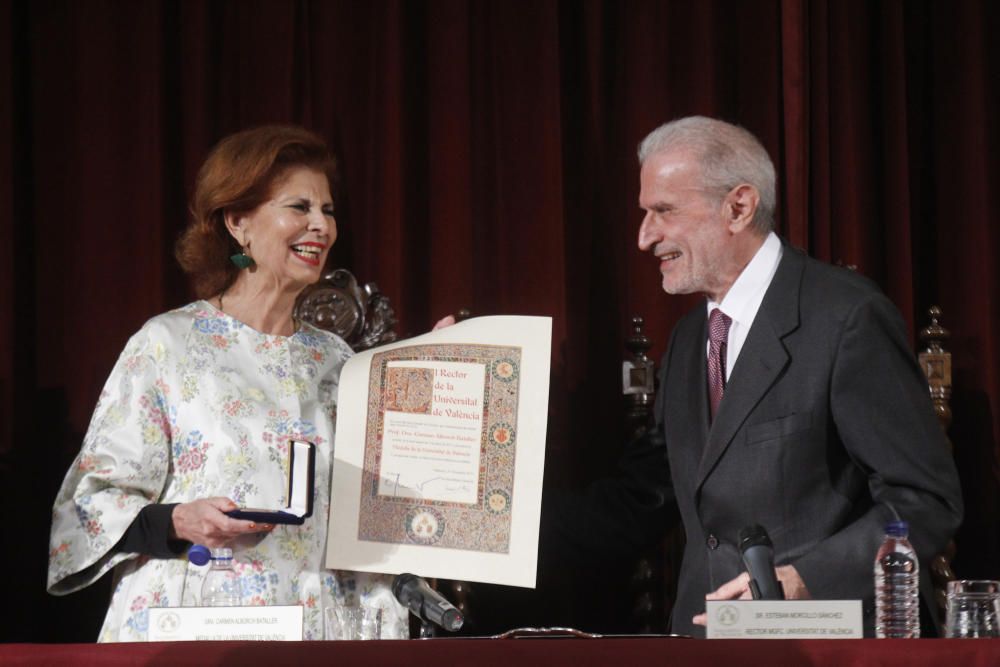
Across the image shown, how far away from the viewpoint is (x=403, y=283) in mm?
3213

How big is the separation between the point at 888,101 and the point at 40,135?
220 centimetres

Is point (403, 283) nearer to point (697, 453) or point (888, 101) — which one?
point (697, 453)

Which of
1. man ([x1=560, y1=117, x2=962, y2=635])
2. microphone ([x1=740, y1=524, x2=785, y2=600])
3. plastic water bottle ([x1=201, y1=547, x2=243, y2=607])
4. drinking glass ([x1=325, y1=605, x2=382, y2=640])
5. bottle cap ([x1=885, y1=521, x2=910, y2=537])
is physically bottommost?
drinking glass ([x1=325, y1=605, x2=382, y2=640])

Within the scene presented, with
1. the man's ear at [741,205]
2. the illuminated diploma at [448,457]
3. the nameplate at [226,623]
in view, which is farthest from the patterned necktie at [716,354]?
the nameplate at [226,623]

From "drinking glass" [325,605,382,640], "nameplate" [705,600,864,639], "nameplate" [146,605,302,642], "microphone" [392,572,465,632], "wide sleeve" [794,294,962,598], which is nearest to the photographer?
"nameplate" [705,600,864,639]

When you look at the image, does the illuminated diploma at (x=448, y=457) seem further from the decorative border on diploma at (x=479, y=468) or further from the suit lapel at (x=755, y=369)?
the suit lapel at (x=755, y=369)

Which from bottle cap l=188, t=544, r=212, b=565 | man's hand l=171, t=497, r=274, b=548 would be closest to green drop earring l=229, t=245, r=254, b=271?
man's hand l=171, t=497, r=274, b=548

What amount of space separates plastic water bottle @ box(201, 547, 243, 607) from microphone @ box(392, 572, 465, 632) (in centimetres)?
40

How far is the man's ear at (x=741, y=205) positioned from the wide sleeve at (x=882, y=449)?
0.36 metres

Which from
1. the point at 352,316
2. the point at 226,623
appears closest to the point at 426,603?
the point at 226,623

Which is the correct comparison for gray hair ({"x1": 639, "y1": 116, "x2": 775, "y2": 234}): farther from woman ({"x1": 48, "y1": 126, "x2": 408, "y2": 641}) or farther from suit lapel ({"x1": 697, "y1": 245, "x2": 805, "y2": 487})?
woman ({"x1": 48, "y1": 126, "x2": 408, "y2": 641})

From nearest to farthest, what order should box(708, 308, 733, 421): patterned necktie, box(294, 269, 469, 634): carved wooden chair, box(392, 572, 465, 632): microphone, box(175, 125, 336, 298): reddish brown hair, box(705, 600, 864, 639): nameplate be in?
box(705, 600, 864, 639): nameplate → box(392, 572, 465, 632): microphone → box(708, 308, 733, 421): patterned necktie → box(175, 125, 336, 298): reddish brown hair → box(294, 269, 469, 634): carved wooden chair

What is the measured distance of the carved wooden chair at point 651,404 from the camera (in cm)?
309

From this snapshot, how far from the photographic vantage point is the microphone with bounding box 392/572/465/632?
2.04m
